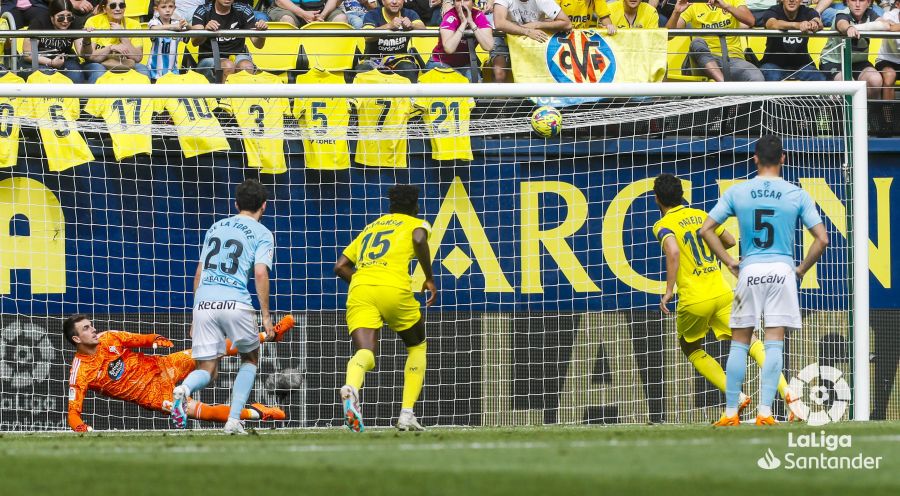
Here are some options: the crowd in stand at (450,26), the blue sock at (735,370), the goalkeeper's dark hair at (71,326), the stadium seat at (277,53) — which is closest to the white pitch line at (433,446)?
the blue sock at (735,370)

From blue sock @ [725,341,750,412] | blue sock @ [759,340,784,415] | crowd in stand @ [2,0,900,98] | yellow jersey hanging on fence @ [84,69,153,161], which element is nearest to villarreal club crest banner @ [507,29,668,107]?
crowd in stand @ [2,0,900,98]

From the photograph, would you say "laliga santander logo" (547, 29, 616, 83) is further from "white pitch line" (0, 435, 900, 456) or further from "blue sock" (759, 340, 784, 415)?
"white pitch line" (0, 435, 900, 456)

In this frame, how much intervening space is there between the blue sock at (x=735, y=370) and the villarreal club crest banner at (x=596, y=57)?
386 cm

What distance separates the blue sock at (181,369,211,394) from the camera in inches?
347

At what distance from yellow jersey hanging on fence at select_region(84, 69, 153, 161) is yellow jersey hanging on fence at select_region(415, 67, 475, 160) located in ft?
7.67

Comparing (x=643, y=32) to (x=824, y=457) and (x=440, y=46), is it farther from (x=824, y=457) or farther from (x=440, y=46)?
(x=824, y=457)

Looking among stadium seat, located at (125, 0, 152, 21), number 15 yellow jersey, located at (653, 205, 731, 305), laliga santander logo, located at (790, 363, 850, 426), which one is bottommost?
laliga santander logo, located at (790, 363, 850, 426)

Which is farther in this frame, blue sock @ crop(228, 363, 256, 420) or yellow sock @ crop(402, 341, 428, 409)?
yellow sock @ crop(402, 341, 428, 409)

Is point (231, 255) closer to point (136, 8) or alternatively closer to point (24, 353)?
point (24, 353)

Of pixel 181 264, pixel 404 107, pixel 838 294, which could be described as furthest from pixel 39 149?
pixel 838 294

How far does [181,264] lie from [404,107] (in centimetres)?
240

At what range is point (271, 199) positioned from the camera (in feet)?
37.7

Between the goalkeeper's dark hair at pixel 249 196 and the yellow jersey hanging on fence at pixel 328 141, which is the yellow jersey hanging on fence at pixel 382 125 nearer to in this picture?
the yellow jersey hanging on fence at pixel 328 141

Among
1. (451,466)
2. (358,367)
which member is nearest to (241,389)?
(358,367)
